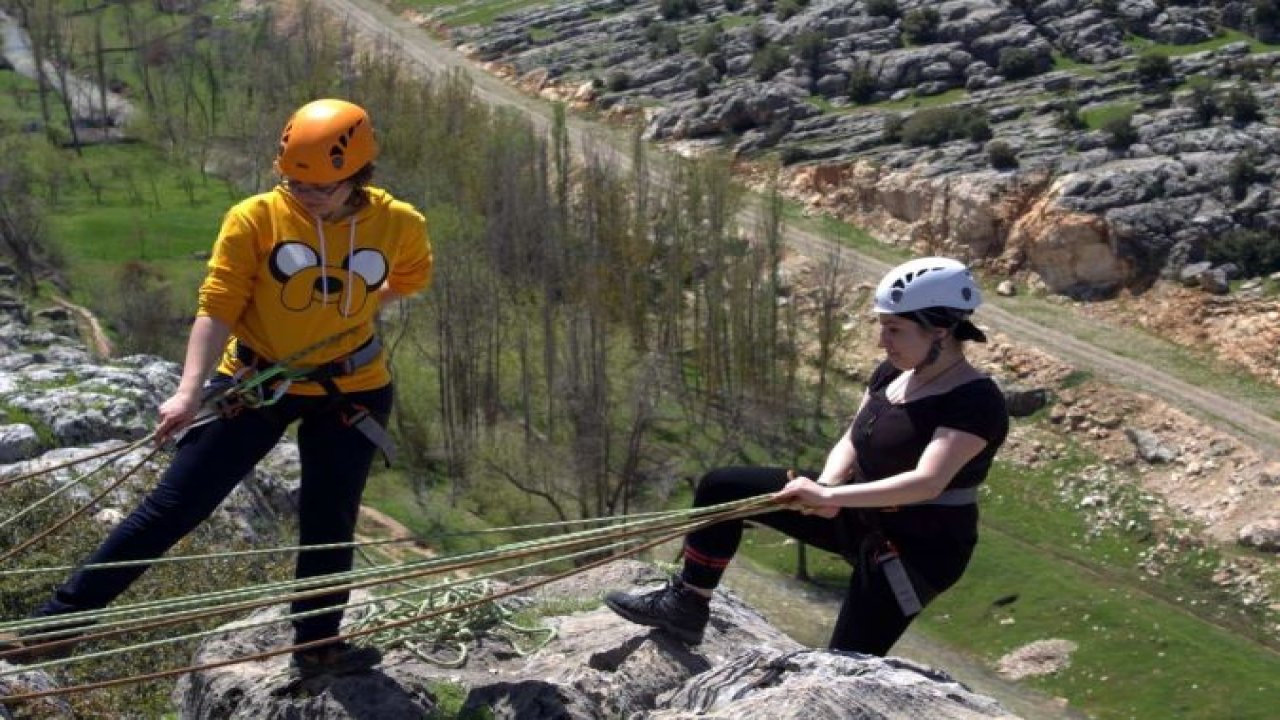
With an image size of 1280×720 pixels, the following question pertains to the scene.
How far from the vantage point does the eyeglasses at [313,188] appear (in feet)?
19.4

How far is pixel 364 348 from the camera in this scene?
6.35 metres

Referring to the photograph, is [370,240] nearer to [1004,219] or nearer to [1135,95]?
[1004,219]

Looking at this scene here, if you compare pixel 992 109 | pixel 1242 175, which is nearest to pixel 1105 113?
pixel 992 109

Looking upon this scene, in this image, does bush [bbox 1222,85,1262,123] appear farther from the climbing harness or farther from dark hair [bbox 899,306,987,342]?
the climbing harness

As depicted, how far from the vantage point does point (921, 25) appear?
69250 mm

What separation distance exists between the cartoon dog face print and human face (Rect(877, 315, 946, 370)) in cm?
Result: 213

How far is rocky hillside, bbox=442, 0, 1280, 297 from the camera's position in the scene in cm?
5288

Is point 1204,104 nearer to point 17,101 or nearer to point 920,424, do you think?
point 920,424

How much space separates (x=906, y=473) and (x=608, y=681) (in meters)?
1.72

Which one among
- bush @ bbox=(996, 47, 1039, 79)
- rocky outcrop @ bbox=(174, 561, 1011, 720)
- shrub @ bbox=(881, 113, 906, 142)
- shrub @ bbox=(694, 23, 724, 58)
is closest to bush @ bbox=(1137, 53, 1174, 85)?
bush @ bbox=(996, 47, 1039, 79)

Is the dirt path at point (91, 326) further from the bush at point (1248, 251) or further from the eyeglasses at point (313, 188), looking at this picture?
the eyeglasses at point (313, 188)

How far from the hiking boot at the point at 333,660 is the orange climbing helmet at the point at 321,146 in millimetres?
2110

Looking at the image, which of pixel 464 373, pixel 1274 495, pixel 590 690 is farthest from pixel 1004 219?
pixel 590 690

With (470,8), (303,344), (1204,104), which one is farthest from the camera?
(470,8)
